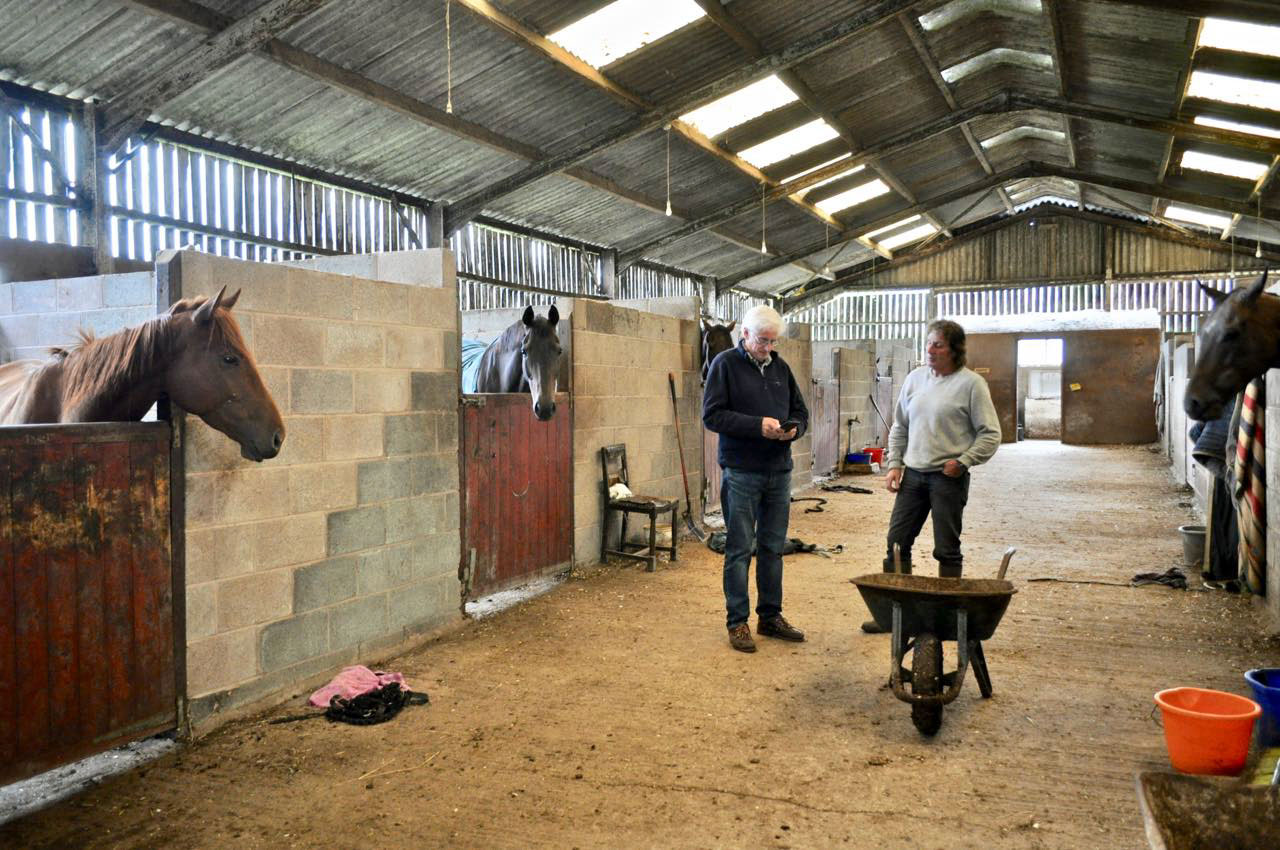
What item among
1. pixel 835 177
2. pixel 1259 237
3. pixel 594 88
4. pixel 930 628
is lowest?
pixel 930 628

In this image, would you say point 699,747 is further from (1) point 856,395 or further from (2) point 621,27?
(1) point 856,395

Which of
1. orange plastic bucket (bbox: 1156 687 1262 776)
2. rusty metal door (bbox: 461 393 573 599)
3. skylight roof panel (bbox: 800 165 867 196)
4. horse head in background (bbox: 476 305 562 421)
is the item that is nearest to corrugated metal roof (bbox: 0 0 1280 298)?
skylight roof panel (bbox: 800 165 867 196)

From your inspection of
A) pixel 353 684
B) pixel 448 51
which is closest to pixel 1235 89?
pixel 448 51

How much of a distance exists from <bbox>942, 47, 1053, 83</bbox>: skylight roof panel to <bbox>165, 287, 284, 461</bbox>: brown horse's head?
10.9 metres

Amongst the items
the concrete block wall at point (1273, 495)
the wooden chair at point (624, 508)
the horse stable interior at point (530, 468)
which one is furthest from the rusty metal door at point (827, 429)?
the concrete block wall at point (1273, 495)

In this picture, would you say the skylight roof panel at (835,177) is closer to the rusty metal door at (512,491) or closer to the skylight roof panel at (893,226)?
the skylight roof panel at (893,226)

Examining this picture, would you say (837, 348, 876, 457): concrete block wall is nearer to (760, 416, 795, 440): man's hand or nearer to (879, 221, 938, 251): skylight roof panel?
(879, 221, 938, 251): skylight roof panel

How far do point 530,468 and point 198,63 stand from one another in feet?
13.1

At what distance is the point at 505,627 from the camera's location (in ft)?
15.8

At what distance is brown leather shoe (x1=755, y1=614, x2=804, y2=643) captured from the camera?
4457 mm

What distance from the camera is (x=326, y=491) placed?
3.88 m

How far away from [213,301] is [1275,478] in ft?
16.3

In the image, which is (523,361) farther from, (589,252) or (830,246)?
(830,246)

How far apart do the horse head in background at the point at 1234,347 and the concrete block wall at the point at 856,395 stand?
8721 mm
